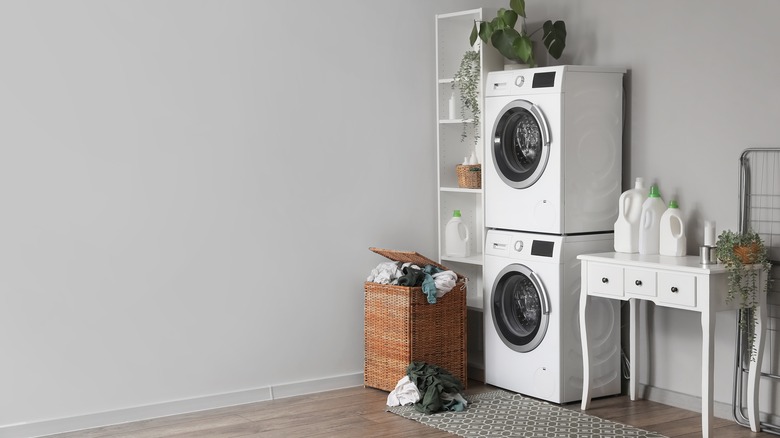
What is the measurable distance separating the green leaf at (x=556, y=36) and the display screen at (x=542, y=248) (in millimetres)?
981

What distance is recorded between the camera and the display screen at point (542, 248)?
4.15m

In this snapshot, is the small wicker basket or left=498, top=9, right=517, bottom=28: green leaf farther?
the small wicker basket

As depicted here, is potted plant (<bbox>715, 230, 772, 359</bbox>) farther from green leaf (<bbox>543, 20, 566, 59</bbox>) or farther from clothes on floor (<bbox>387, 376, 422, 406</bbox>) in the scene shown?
clothes on floor (<bbox>387, 376, 422, 406</bbox>)

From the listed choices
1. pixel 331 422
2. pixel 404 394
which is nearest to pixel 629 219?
pixel 404 394

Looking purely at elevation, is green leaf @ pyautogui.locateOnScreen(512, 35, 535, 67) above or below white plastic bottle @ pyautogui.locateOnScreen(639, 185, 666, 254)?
above

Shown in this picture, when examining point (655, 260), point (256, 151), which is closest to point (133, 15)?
point (256, 151)

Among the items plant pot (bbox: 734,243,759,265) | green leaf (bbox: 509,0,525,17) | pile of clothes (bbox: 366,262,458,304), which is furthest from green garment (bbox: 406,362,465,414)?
green leaf (bbox: 509,0,525,17)

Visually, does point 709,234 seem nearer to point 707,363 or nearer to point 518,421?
point 707,363

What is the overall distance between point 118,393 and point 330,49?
201 centimetres

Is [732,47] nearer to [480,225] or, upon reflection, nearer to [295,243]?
[480,225]

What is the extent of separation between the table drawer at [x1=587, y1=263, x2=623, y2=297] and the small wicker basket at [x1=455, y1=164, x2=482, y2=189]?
952mm

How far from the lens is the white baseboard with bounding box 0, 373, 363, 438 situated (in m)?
3.78

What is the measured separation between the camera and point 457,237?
4801 mm

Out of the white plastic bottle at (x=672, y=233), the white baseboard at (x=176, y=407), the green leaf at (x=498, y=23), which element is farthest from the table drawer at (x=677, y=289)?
the white baseboard at (x=176, y=407)
